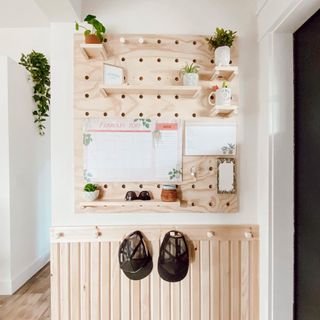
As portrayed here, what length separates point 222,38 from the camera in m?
1.44

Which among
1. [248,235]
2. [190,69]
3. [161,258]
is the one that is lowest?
[161,258]

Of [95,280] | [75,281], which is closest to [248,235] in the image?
[95,280]

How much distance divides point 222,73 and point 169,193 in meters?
0.73

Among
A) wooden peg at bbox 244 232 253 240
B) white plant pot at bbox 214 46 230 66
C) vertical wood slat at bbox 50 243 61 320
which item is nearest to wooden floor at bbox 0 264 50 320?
vertical wood slat at bbox 50 243 61 320

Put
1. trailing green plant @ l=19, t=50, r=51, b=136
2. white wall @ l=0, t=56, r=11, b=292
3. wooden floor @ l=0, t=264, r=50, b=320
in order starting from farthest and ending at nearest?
1. trailing green plant @ l=19, t=50, r=51, b=136
2. white wall @ l=0, t=56, r=11, b=292
3. wooden floor @ l=0, t=264, r=50, b=320

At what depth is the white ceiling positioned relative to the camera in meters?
2.63

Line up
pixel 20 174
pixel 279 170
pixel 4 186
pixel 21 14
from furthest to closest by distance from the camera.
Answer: pixel 21 14 → pixel 20 174 → pixel 4 186 → pixel 279 170

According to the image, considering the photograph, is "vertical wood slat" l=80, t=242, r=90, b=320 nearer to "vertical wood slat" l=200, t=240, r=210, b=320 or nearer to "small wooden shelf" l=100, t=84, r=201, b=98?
"vertical wood slat" l=200, t=240, r=210, b=320

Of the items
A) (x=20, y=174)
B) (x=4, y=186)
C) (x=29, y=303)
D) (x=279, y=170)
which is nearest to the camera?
(x=279, y=170)

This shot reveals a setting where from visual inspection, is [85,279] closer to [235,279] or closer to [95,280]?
[95,280]

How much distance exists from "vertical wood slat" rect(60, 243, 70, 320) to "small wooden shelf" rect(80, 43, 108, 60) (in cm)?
109

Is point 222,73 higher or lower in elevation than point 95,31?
lower

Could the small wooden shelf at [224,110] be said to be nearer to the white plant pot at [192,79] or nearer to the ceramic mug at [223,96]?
the ceramic mug at [223,96]

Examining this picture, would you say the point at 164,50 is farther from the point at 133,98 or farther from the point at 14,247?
the point at 14,247
